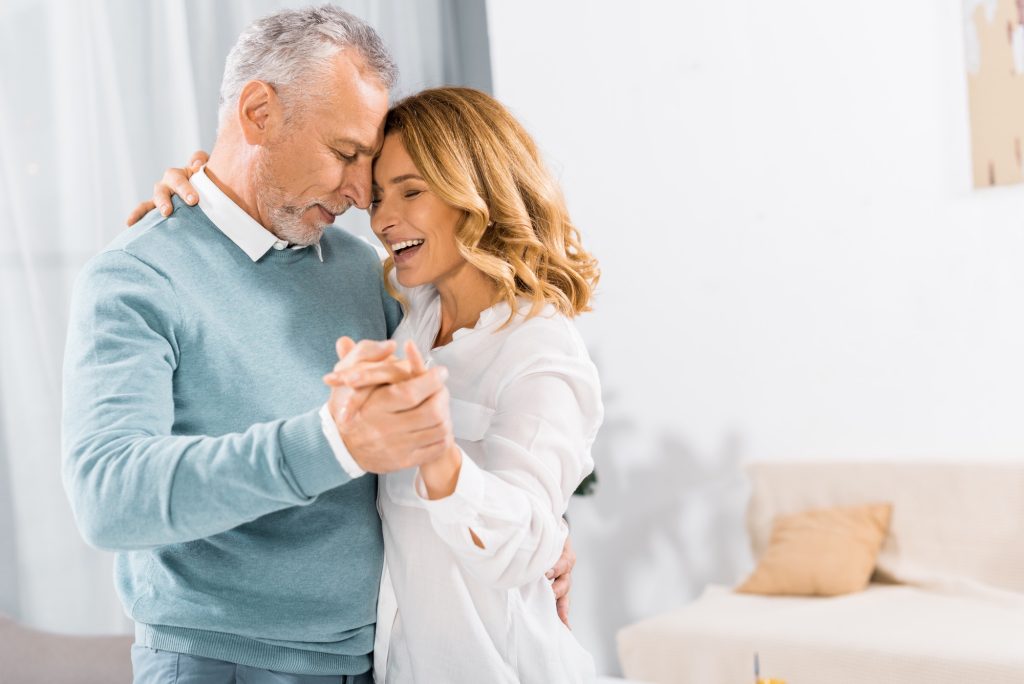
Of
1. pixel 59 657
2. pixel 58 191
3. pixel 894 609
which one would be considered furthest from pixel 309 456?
pixel 894 609

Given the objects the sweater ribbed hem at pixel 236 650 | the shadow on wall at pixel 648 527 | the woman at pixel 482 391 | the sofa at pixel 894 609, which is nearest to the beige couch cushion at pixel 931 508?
the sofa at pixel 894 609

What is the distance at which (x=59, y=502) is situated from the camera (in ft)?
8.32

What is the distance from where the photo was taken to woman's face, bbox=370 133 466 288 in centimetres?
161

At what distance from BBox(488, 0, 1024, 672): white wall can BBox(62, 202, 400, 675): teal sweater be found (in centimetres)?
268

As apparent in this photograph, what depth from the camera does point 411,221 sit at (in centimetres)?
160

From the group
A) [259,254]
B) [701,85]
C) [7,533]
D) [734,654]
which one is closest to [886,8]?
[701,85]

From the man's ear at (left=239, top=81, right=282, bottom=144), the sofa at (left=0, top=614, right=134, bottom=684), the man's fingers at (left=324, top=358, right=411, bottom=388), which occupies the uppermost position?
the man's ear at (left=239, top=81, right=282, bottom=144)

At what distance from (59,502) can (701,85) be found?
281 cm

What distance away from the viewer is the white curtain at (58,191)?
248 cm

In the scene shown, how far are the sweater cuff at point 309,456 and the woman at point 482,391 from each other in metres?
0.06

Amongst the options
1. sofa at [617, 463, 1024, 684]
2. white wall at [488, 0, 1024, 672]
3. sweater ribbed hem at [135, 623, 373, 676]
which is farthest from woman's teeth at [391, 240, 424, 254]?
white wall at [488, 0, 1024, 672]

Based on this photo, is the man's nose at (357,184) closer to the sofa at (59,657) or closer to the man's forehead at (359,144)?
the man's forehead at (359,144)

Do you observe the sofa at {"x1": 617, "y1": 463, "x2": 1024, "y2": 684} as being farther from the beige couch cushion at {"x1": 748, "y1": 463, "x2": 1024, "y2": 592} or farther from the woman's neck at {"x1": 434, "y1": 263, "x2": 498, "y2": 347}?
the woman's neck at {"x1": 434, "y1": 263, "x2": 498, "y2": 347}

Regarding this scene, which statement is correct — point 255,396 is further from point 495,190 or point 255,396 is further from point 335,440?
point 495,190
